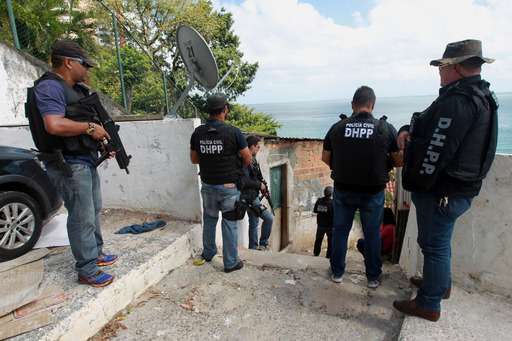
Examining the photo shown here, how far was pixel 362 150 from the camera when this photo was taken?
241 centimetres

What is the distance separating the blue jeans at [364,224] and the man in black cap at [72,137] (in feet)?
6.26

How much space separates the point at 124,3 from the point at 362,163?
25.9 metres

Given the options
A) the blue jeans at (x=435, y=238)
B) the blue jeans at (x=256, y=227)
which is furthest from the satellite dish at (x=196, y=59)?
the blue jeans at (x=435, y=238)

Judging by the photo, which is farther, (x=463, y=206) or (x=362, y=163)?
(x=362, y=163)

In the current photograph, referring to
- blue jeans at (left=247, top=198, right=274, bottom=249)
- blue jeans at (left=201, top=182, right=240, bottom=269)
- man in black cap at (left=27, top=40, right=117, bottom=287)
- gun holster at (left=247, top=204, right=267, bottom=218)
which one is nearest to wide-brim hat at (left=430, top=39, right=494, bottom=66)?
blue jeans at (left=201, top=182, right=240, bottom=269)

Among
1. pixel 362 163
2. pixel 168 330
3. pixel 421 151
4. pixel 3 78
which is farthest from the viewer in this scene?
pixel 3 78

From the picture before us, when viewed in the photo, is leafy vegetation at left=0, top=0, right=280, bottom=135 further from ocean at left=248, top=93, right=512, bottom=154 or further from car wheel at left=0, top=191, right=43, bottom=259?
car wheel at left=0, top=191, right=43, bottom=259

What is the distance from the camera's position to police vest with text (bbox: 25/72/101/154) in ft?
6.56

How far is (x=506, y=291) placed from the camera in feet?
7.43

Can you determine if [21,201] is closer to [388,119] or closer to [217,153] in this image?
[217,153]

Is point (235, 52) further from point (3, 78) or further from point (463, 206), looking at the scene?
point (463, 206)

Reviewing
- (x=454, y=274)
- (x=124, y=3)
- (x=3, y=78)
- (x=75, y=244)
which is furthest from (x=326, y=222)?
(x=124, y=3)

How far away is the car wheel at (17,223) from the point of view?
2645 millimetres

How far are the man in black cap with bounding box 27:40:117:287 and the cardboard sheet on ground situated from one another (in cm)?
98
